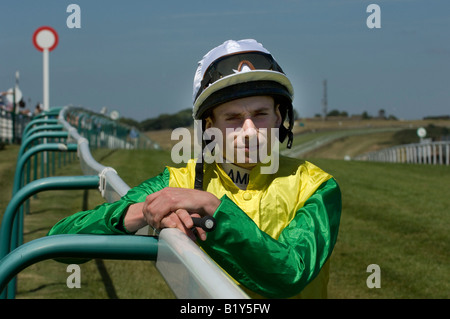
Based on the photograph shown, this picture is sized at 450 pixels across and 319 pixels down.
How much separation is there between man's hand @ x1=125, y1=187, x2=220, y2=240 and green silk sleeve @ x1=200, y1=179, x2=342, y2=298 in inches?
1.5

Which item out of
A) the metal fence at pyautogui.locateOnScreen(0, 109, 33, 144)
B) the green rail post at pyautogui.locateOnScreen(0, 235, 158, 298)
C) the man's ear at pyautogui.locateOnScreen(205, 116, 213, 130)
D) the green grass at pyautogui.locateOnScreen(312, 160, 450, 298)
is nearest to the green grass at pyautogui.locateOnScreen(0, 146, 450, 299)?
the green grass at pyautogui.locateOnScreen(312, 160, 450, 298)

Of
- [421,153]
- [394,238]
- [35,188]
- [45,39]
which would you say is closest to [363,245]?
[394,238]

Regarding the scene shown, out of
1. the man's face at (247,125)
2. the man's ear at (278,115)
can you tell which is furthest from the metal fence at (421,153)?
the man's face at (247,125)

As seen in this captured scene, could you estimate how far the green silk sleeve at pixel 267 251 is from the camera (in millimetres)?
1525

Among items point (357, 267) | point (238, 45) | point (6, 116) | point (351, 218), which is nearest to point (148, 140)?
point (6, 116)

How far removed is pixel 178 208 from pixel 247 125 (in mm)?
507

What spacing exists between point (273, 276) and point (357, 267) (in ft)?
15.4

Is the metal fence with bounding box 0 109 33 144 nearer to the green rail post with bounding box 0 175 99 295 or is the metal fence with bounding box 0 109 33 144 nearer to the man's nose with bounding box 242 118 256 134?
the green rail post with bounding box 0 175 99 295

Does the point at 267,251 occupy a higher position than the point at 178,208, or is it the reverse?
the point at 178,208

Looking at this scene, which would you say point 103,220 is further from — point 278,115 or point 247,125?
point 278,115

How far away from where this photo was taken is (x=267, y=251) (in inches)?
60.9

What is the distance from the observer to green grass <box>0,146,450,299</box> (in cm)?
532

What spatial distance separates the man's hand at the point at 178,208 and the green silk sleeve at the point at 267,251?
38mm
